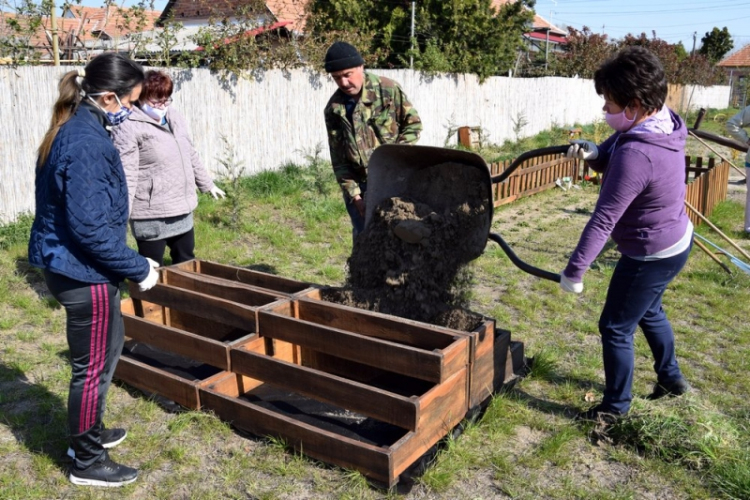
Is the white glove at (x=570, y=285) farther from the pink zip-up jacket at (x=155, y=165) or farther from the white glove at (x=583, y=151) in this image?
the pink zip-up jacket at (x=155, y=165)

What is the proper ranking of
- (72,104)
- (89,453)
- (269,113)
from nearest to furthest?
1. (72,104)
2. (89,453)
3. (269,113)

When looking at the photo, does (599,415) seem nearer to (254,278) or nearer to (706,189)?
(254,278)

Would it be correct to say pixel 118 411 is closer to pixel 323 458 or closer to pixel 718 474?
pixel 323 458

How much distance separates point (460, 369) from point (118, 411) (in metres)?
2.02

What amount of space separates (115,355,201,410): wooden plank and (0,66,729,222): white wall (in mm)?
4428

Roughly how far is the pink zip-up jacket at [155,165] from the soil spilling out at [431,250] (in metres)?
1.40

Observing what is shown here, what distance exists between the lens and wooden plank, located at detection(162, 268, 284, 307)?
13.3 ft

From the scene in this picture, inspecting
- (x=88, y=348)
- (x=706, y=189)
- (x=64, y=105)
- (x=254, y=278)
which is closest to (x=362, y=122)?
(x=254, y=278)

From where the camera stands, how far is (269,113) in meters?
10.4

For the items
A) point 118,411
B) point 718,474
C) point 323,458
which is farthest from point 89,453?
point 718,474

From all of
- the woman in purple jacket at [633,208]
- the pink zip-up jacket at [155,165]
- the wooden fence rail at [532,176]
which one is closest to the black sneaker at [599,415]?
the woman in purple jacket at [633,208]

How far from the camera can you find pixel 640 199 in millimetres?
2996

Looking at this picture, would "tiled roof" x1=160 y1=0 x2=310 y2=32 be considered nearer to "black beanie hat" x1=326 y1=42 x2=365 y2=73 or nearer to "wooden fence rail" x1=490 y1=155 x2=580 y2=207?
"wooden fence rail" x1=490 y1=155 x2=580 y2=207

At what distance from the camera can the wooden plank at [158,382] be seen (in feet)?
11.7
